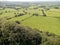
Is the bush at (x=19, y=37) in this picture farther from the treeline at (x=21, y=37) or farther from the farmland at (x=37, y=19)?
the farmland at (x=37, y=19)

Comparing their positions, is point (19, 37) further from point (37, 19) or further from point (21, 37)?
point (37, 19)

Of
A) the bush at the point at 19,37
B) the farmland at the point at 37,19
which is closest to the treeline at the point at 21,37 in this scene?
the bush at the point at 19,37

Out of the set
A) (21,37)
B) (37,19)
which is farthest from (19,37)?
(37,19)

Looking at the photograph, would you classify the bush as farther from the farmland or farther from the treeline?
the farmland

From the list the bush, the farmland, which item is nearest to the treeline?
the bush

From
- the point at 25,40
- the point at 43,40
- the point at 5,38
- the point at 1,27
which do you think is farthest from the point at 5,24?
the point at 43,40

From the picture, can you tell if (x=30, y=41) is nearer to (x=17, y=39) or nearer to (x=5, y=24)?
(x=17, y=39)

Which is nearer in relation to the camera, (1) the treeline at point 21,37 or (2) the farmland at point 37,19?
(1) the treeline at point 21,37

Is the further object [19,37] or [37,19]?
[37,19]

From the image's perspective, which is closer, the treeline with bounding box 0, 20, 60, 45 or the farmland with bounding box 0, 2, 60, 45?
the treeline with bounding box 0, 20, 60, 45

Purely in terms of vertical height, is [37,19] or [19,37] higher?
[19,37]

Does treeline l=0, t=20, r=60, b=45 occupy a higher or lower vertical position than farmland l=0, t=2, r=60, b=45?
higher
